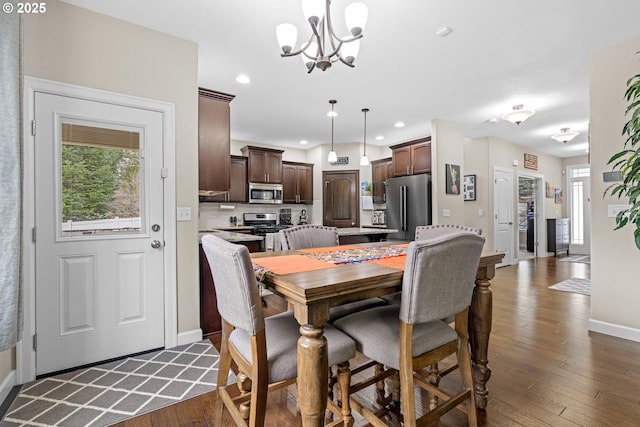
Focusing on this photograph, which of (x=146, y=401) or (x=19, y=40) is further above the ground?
(x=19, y=40)

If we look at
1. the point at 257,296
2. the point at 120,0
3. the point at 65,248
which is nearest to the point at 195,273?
the point at 65,248

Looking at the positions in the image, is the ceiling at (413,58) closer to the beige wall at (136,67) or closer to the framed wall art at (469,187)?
the beige wall at (136,67)

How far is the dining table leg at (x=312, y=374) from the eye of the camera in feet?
3.78

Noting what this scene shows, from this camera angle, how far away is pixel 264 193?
6.17 m

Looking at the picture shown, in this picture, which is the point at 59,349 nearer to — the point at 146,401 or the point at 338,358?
the point at 146,401

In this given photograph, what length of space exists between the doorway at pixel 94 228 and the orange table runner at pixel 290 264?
47.5 inches

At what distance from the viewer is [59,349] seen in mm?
2121

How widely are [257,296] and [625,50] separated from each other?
3800 millimetres

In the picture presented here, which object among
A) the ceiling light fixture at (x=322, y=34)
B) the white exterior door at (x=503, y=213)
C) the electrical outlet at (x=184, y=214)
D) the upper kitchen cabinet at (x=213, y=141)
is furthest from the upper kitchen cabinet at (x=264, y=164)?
the white exterior door at (x=503, y=213)

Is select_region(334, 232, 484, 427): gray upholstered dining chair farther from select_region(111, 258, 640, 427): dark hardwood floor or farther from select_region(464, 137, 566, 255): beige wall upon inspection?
select_region(464, 137, 566, 255): beige wall

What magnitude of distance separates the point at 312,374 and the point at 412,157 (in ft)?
15.7

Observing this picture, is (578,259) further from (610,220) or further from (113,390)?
(113,390)

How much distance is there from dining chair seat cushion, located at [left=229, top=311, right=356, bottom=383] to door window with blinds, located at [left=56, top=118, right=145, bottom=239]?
4.99 ft

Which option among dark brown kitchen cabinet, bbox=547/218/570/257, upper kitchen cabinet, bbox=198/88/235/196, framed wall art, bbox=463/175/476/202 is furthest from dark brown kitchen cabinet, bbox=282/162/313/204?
dark brown kitchen cabinet, bbox=547/218/570/257
